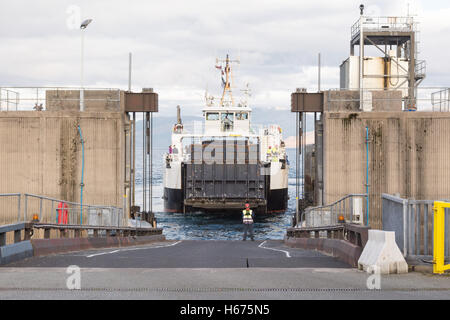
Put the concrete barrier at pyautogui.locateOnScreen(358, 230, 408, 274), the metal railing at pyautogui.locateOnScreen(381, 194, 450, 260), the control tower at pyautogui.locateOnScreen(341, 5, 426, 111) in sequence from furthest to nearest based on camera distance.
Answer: the control tower at pyautogui.locateOnScreen(341, 5, 426, 111) → the metal railing at pyautogui.locateOnScreen(381, 194, 450, 260) → the concrete barrier at pyautogui.locateOnScreen(358, 230, 408, 274)

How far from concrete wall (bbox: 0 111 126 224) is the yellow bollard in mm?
20656

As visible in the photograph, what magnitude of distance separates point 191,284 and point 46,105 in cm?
2308

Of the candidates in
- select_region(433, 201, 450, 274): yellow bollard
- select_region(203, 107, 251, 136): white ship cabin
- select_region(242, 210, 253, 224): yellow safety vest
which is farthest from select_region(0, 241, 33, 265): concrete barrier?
select_region(203, 107, 251, 136): white ship cabin

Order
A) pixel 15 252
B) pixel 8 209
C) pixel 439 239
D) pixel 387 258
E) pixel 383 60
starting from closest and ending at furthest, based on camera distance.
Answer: pixel 439 239, pixel 387 258, pixel 15 252, pixel 8 209, pixel 383 60

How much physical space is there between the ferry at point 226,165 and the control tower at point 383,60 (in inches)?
395

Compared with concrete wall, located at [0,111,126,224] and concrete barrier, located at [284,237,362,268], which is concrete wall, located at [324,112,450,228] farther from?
concrete wall, located at [0,111,126,224]

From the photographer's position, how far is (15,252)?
446 inches

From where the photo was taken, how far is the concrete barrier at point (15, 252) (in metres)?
10.7

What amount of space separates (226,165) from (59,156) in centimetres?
1796

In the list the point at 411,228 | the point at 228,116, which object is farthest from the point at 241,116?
the point at 411,228

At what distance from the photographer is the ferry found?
43.9 meters

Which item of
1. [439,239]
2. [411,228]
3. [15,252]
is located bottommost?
[15,252]

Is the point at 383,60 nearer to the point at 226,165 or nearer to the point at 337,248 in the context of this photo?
the point at 226,165

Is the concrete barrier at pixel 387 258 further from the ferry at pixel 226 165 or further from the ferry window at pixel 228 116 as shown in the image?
the ferry window at pixel 228 116
